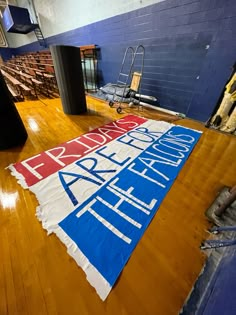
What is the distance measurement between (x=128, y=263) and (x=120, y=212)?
1.12ft

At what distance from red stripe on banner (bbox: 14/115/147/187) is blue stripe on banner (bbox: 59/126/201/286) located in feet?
1.94

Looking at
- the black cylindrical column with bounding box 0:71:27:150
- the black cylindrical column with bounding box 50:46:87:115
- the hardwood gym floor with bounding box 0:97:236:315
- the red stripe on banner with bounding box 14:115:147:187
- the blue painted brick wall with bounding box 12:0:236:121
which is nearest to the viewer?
the hardwood gym floor with bounding box 0:97:236:315

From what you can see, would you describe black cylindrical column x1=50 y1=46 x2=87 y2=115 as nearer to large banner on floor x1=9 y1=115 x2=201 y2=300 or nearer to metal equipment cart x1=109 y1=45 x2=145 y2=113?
metal equipment cart x1=109 y1=45 x2=145 y2=113

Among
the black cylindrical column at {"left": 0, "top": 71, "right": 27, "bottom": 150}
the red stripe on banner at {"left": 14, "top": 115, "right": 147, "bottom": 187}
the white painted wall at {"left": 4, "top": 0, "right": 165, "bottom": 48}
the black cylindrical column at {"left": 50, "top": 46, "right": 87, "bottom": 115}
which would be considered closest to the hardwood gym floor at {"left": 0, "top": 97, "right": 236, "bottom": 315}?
the red stripe on banner at {"left": 14, "top": 115, "right": 147, "bottom": 187}

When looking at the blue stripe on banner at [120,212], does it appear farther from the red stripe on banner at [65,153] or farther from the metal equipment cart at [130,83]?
the metal equipment cart at [130,83]

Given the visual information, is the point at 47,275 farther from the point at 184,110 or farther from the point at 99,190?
the point at 184,110

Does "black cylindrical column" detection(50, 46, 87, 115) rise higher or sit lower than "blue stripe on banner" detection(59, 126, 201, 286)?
higher

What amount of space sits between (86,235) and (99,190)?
41cm

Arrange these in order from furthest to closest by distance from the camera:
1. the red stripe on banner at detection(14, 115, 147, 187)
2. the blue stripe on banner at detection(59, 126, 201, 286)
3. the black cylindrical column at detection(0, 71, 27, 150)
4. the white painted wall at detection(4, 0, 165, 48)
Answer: the white painted wall at detection(4, 0, 165, 48) → the black cylindrical column at detection(0, 71, 27, 150) → the red stripe on banner at detection(14, 115, 147, 187) → the blue stripe on banner at detection(59, 126, 201, 286)

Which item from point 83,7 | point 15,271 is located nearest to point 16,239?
point 15,271

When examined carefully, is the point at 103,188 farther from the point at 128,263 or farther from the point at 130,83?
the point at 130,83

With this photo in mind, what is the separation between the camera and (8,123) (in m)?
1.89

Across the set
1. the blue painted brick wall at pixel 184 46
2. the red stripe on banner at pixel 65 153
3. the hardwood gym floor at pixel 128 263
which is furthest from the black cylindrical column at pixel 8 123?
the blue painted brick wall at pixel 184 46

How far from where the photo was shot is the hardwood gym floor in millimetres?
755
